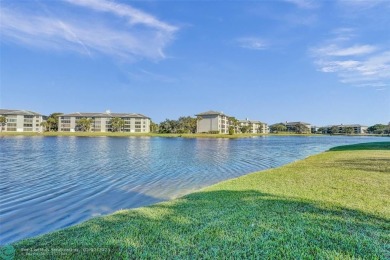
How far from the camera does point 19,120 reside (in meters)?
127

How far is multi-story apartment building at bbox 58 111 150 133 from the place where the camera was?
135375mm

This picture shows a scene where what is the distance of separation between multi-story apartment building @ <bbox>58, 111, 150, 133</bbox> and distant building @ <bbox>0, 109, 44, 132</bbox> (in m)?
12.6

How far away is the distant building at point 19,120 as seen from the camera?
125500 mm

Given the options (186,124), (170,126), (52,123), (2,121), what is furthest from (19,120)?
(186,124)

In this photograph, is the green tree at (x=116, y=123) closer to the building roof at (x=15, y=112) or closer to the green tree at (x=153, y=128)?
the green tree at (x=153, y=128)

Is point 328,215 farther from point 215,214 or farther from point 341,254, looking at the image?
point 215,214

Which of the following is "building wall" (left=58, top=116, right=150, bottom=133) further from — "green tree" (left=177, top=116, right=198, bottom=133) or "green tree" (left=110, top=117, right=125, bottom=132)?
"green tree" (left=177, top=116, right=198, bottom=133)

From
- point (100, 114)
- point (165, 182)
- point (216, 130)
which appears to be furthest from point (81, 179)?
point (100, 114)

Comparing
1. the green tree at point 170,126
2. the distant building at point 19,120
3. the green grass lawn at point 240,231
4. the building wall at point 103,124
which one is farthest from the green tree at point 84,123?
the green grass lawn at point 240,231

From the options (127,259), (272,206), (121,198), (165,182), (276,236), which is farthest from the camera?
(165,182)

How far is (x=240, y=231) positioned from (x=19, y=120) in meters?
149

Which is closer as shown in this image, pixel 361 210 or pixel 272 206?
pixel 361 210

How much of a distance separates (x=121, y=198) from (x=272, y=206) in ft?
22.4

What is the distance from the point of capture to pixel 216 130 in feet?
418
